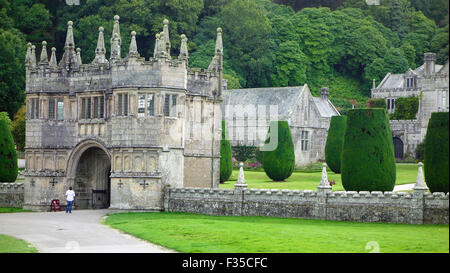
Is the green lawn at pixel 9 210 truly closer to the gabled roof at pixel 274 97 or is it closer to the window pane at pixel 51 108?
the window pane at pixel 51 108

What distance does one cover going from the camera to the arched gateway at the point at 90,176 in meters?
42.8

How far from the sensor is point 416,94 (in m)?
88.1

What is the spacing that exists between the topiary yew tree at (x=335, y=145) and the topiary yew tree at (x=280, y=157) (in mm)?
3475

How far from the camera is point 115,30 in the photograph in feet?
143

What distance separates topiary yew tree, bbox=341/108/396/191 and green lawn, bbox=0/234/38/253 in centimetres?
1708

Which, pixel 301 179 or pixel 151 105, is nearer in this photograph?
pixel 151 105

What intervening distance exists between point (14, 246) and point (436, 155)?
18.6 m

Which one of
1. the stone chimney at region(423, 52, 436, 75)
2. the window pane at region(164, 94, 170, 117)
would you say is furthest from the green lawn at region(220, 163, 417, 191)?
the window pane at region(164, 94, 170, 117)

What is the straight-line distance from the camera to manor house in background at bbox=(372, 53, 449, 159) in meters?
60.6

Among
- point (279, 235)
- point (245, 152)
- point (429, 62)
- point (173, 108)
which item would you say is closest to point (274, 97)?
point (245, 152)

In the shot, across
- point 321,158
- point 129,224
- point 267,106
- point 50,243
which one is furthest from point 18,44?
point 50,243

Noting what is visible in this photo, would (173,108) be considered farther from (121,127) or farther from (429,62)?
(429,62)

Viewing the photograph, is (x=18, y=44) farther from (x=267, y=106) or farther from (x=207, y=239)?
(x=207, y=239)

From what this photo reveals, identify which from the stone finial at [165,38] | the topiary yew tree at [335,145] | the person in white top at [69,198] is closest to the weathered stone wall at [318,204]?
the person in white top at [69,198]
